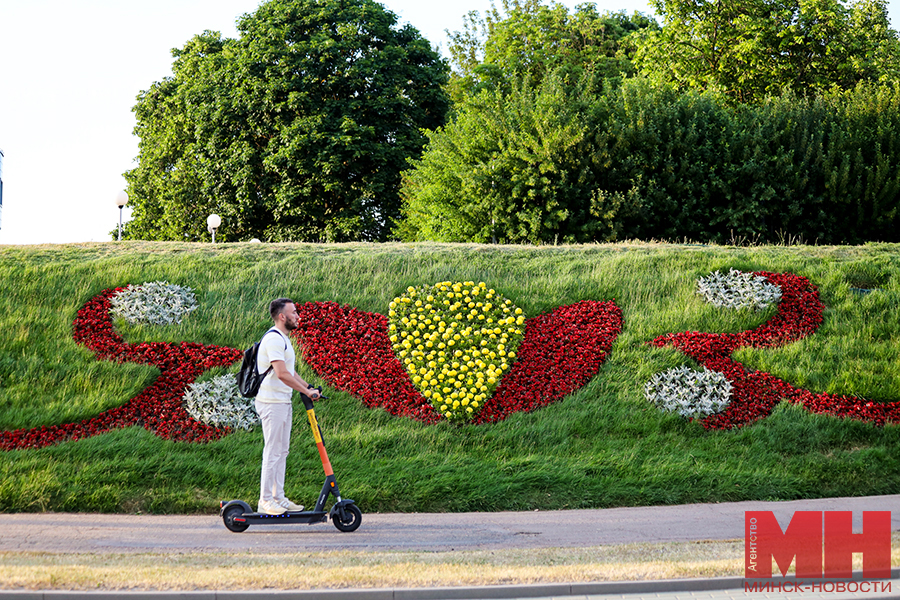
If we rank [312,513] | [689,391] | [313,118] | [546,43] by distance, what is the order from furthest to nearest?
[546,43]
[313,118]
[689,391]
[312,513]

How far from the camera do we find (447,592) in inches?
210

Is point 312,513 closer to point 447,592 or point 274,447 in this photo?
point 274,447

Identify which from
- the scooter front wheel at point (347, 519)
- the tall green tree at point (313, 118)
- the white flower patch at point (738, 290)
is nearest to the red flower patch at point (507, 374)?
the white flower patch at point (738, 290)

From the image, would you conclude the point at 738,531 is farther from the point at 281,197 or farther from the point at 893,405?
the point at 281,197

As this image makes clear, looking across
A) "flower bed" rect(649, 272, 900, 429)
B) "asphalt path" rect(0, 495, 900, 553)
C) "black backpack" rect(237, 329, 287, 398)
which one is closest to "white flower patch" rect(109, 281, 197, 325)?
"asphalt path" rect(0, 495, 900, 553)

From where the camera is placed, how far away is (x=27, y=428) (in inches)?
386

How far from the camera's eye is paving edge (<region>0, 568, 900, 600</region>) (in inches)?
201

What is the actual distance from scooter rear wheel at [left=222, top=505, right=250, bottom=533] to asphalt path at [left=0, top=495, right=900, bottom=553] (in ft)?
0.26

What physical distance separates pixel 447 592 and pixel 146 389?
6546 mm

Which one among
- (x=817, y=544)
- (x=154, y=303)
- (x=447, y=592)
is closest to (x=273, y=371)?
(x=447, y=592)

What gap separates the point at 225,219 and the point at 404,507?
77.3 ft

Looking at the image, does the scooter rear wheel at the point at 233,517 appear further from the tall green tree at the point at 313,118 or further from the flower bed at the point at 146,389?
the tall green tree at the point at 313,118

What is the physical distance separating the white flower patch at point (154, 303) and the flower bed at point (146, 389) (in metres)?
0.24

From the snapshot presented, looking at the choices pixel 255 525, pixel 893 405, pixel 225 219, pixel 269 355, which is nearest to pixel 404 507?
pixel 255 525
